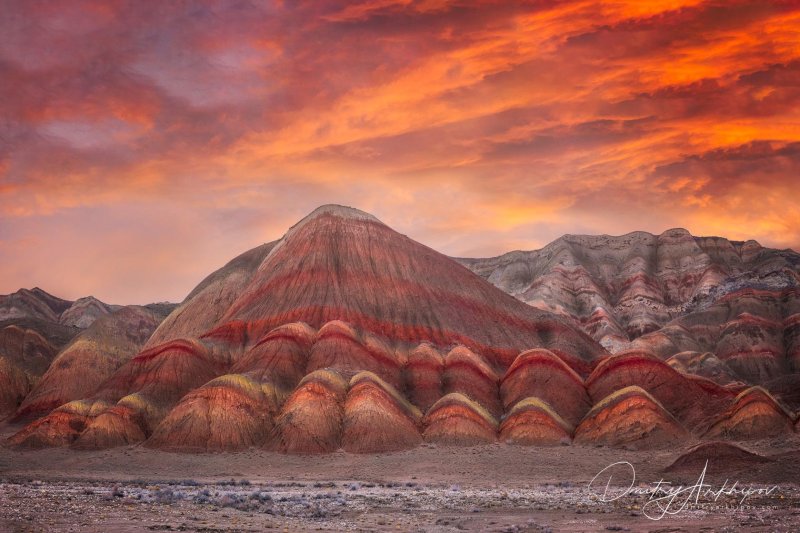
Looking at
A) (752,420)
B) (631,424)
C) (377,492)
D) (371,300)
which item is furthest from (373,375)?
(752,420)

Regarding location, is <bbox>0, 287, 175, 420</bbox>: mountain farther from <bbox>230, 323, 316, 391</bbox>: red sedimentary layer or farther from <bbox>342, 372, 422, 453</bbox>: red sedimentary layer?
<bbox>342, 372, 422, 453</bbox>: red sedimentary layer

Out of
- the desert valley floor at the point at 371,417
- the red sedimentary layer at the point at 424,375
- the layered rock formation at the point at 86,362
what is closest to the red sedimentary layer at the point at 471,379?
the desert valley floor at the point at 371,417

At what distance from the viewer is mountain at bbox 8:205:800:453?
73688 mm

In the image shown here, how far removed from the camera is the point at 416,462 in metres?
66.2

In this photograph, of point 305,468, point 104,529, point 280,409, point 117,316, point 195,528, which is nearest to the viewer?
point 104,529

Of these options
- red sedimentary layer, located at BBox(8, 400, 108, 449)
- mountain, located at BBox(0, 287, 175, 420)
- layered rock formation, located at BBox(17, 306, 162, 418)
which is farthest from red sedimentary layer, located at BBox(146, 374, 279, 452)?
mountain, located at BBox(0, 287, 175, 420)

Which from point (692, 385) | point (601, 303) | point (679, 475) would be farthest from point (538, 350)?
point (601, 303)

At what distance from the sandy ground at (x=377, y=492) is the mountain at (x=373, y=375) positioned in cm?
386

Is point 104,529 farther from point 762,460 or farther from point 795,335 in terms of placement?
Answer: point 795,335

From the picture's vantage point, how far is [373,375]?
82250 mm

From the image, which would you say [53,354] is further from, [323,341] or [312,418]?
[312,418]

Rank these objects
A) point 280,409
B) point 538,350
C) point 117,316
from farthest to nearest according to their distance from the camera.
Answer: point 117,316 < point 538,350 < point 280,409

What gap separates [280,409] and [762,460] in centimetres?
4749

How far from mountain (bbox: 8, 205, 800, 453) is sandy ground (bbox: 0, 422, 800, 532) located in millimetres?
3860
